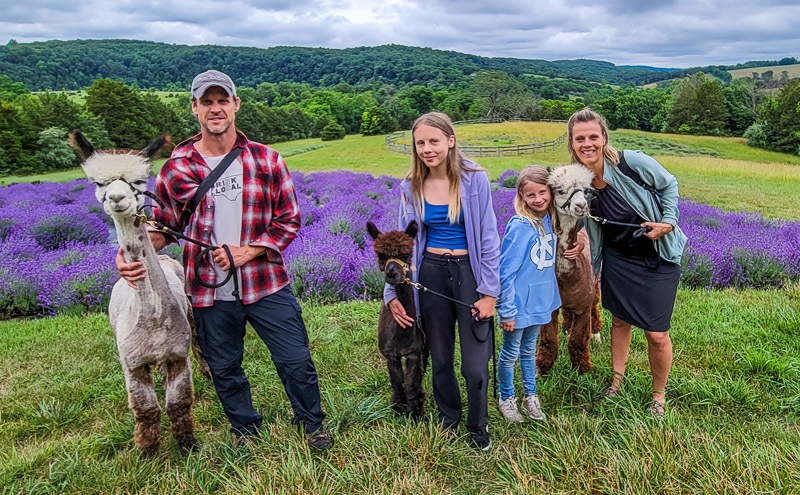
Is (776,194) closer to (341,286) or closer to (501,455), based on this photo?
(341,286)

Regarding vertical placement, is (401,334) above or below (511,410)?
above

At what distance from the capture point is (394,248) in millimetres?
2629

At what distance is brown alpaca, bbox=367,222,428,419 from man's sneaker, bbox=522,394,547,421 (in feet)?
2.55

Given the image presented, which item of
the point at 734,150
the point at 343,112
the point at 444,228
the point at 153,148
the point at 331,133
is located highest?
the point at 343,112

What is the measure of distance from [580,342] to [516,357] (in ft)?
2.86

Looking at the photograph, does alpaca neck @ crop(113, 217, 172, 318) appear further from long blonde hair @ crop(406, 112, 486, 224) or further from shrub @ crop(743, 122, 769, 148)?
shrub @ crop(743, 122, 769, 148)

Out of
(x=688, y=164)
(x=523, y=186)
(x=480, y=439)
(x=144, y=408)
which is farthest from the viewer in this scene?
(x=688, y=164)

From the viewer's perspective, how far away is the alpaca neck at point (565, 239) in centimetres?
334

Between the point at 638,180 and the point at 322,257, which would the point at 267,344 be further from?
the point at 322,257

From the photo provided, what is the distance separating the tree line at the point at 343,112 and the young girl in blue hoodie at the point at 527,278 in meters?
21.0

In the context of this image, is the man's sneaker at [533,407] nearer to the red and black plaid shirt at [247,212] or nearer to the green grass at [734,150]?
the red and black plaid shirt at [247,212]

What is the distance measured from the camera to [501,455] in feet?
9.39

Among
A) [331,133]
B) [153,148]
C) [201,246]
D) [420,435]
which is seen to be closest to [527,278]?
[420,435]

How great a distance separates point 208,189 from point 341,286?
13.1ft
